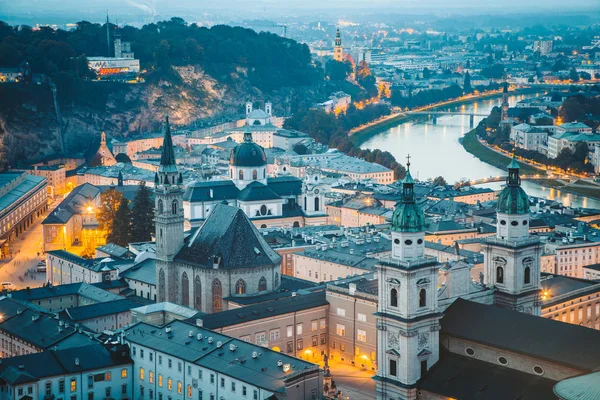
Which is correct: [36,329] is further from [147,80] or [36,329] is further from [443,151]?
[147,80]

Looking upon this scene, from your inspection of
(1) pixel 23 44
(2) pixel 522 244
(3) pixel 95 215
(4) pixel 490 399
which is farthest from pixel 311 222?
(1) pixel 23 44

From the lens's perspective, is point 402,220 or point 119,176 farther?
point 119,176

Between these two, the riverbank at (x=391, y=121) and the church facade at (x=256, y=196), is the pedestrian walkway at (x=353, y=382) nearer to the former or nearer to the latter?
the church facade at (x=256, y=196)

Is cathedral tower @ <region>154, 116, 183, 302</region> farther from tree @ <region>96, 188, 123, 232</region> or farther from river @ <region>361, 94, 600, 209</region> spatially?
river @ <region>361, 94, 600, 209</region>

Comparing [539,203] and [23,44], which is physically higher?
[23,44]

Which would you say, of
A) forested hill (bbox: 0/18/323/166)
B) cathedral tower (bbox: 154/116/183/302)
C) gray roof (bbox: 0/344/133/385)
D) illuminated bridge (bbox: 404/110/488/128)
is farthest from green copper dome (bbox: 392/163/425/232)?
illuminated bridge (bbox: 404/110/488/128)

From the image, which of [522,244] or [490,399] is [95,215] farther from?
[490,399]
